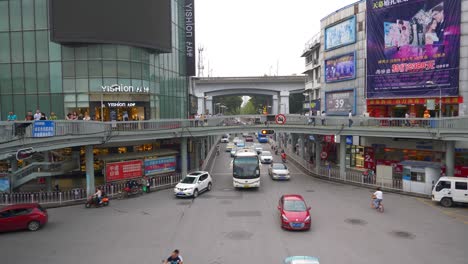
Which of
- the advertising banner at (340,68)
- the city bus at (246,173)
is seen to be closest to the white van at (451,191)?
the city bus at (246,173)

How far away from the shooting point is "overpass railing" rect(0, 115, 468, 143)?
60.7 ft

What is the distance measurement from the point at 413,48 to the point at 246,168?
1870 cm

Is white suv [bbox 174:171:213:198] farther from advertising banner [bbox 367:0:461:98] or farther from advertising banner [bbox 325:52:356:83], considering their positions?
advertising banner [bbox 325:52:356:83]

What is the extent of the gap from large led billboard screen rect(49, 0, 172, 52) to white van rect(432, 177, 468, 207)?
26.3 metres

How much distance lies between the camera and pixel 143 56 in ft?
114

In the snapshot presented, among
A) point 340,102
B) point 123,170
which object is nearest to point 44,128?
point 123,170

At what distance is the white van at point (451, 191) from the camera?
23094 millimetres

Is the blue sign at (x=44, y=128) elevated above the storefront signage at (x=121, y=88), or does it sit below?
below

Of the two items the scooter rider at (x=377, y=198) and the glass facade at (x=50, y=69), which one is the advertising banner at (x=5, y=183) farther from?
the scooter rider at (x=377, y=198)

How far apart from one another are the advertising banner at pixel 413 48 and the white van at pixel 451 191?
31.5 feet

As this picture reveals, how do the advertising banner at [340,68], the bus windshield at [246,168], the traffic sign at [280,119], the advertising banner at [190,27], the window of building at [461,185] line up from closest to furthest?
1. the window of building at [461,185]
2. the bus windshield at [246,168]
3. the traffic sign at [280,119]
4. the advertising banner at [340,68]
5. the advertising banner at [190,27]

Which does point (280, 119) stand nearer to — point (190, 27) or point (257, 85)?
point (190, 27)

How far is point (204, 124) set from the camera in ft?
110

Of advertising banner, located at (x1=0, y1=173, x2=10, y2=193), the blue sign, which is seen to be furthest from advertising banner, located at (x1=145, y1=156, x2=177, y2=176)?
the blue sign
